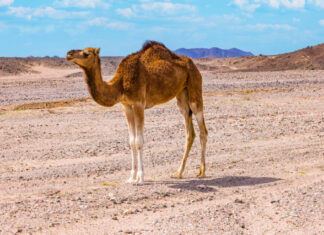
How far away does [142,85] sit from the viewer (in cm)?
877

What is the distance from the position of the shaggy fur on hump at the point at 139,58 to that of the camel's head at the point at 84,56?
0.79 meters

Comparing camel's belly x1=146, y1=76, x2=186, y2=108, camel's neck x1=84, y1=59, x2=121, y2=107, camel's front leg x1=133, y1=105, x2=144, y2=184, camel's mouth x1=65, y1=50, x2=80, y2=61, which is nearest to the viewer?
camel's mouth x1=65, y1=50, x2=80, y2=61

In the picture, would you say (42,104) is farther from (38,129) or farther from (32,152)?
(32,152)

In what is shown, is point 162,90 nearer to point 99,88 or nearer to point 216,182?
point 99,88

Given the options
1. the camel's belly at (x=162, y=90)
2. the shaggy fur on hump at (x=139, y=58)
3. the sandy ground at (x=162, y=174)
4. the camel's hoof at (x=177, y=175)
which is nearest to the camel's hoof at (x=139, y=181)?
the sandy ground at (x=162, y=174)

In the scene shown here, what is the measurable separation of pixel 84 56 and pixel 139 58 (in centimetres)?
155

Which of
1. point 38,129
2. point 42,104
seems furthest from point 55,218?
point 42,104

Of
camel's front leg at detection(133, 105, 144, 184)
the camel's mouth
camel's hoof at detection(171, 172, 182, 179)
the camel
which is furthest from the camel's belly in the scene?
the camel's mouth

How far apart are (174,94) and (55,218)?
3534 millimetres

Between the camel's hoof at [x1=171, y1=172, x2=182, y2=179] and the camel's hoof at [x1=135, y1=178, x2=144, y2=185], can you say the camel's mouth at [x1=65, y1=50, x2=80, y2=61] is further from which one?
the camel's hoof at [x1=171, y1=172, x2=182, y2=179]

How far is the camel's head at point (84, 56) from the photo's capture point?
7.73m

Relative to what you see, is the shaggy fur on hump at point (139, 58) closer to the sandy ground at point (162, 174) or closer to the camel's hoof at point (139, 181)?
the camel's hoof at point (139, 181)

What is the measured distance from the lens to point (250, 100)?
73.8ft

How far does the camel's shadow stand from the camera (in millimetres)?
8922
